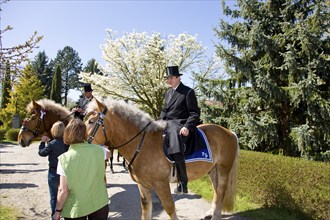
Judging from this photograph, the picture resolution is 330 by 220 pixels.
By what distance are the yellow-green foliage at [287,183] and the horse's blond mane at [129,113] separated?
10.7 feet

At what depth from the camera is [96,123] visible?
151 inches

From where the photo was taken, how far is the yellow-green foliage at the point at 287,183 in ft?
16.6

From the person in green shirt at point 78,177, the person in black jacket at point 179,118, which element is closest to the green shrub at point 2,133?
the person in black jacket at point 179,118

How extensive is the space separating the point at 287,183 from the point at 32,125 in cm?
547

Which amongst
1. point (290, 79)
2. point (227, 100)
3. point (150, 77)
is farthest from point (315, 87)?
point (150, 77)

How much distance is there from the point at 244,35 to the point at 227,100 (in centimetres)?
273

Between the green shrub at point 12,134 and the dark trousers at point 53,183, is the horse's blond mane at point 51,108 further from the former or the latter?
the green shrub at point 12,134

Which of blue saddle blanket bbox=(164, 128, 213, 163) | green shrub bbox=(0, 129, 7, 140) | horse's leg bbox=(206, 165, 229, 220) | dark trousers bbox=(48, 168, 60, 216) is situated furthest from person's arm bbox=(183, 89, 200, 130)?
green shrub bbox=(0, 129, 7, 140)

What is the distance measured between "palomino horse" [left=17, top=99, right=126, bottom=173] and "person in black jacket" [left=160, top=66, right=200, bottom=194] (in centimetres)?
223

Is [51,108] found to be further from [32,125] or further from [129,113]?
[129,113]

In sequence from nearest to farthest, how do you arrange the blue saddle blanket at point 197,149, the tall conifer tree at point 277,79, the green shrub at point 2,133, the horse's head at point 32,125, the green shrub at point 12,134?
the blue saddle blanket at point 197,149
the horse's head at point 32,125
the tall conifer tree at point 277,79
the green shrub at point 12,134
the green shrub at point 2,133

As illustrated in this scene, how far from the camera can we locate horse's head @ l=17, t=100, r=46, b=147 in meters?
5.17

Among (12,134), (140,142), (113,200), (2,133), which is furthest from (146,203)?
(2,133)

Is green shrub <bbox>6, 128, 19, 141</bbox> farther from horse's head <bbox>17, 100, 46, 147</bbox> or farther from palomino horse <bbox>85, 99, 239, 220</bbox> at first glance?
palomino horse <bbox>85, 99, 239, 220</bbox>
